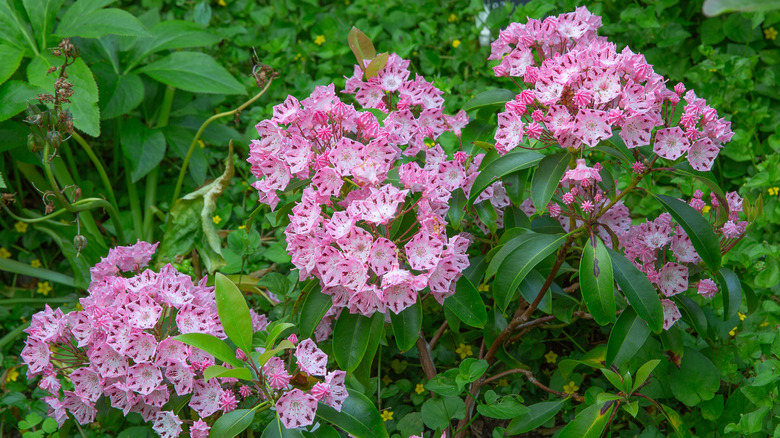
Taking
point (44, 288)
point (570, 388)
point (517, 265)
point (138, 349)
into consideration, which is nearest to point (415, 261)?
point (517, 265)

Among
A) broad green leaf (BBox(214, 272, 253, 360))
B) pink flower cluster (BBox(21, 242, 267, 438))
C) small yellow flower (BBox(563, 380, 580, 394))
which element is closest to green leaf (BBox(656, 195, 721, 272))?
small yellow flower (BBox(563, 380, 580, 394))

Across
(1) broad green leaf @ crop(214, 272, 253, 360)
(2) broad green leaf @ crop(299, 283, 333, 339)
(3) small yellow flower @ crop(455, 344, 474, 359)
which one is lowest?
(3) small yellow flower @ crop(455, 344, 474, 359)

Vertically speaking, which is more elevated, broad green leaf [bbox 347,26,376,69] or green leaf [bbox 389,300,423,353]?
broad green leaf [bbox 347,26,376,69]

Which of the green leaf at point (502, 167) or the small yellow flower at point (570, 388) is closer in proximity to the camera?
the green leaf at point (502, 167)

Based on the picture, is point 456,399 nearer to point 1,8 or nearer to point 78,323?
point 78,323

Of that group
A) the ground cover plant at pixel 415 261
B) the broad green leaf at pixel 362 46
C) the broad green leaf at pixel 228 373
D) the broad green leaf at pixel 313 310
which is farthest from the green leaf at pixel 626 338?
the broad green leaf at pixel 362 46

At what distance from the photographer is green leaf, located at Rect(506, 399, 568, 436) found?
160 cm

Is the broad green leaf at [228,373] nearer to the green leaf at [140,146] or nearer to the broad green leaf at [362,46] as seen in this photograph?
the broad green leaf at [362,46]

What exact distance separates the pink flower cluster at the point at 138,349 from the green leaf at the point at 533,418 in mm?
691

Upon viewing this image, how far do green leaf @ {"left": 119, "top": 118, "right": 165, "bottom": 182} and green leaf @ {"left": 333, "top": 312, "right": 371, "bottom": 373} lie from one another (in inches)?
47.8

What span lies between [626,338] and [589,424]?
215mm

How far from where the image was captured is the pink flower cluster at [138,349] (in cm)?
141

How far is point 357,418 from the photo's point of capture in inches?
56.4

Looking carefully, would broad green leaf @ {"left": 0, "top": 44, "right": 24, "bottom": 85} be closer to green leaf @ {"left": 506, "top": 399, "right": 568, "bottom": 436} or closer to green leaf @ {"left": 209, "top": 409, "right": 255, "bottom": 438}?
green leaf @ {"left": 209, "top": 409, "right": 255, "bottom": 438}
